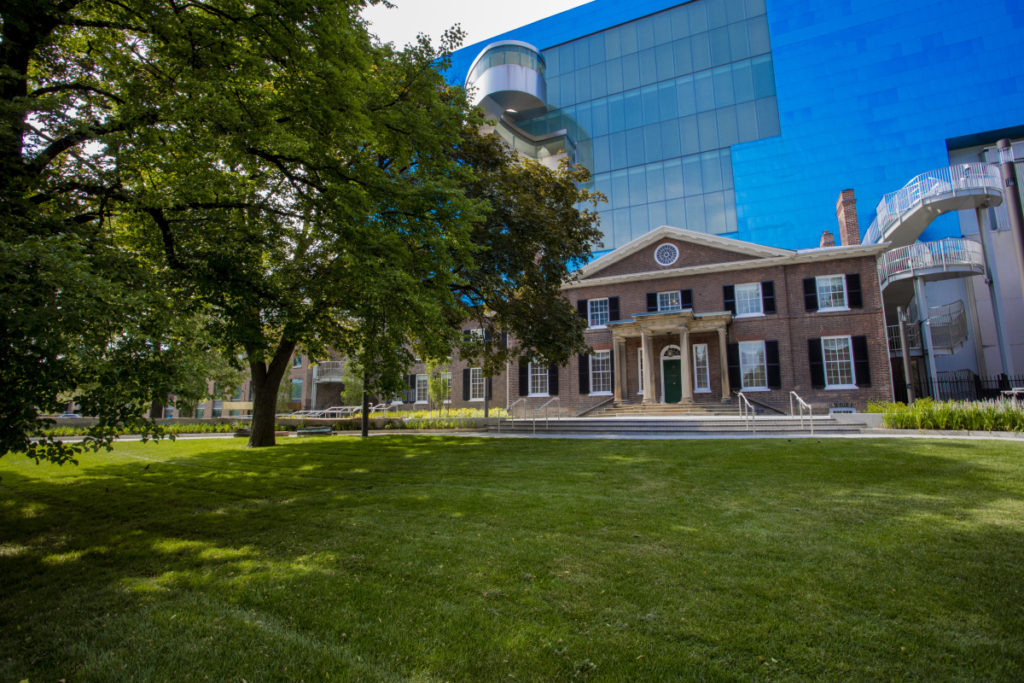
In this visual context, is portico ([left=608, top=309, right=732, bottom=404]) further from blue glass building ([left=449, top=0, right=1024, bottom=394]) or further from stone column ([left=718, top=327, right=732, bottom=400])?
blue glass building ([left=449, top=0, right=1024, bottom=394])

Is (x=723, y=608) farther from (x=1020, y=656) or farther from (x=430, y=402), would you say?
(x=430, y=402)

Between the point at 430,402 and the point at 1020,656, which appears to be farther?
the point at 430,402

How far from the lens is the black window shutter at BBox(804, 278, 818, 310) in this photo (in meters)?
22.3

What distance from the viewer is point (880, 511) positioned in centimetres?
534

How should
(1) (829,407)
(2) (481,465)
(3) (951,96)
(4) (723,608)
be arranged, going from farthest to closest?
(3) (951,96), (1) (829,407), (2) (481,465), (4) (723,608)

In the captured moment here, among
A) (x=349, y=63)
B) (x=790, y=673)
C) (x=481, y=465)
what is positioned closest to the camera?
(x=790, y=673)

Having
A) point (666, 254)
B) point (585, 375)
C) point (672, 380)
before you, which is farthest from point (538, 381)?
point (666, 254)

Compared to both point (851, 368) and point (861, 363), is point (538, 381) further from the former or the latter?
point (861, 363)

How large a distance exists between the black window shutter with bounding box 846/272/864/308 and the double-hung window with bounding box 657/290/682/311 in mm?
6974

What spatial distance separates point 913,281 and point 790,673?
Answer: 25168 mm

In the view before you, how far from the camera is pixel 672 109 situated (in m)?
40.9

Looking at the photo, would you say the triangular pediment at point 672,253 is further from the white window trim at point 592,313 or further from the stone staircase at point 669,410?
the stone staircase at point 669,410

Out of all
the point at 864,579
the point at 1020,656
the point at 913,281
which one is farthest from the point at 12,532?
the point at 913,281

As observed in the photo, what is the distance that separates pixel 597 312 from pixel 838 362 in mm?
11002
